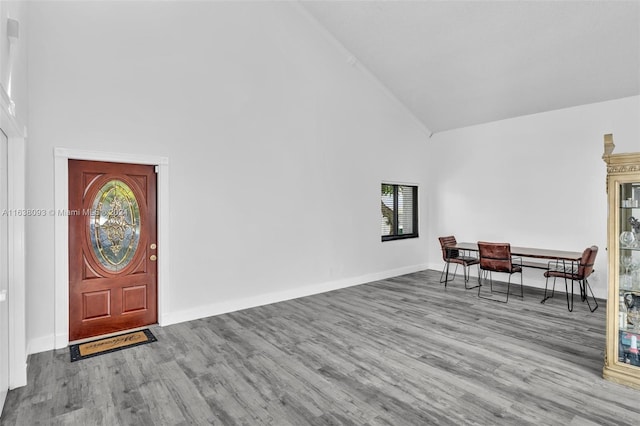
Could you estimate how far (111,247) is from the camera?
153 inches

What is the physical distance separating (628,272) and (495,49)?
3506 millimetres

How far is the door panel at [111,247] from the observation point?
3674mm

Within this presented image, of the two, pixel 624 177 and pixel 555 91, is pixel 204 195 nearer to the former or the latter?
pixel 624 177

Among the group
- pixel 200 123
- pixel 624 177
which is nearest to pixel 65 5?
pixel 200 123

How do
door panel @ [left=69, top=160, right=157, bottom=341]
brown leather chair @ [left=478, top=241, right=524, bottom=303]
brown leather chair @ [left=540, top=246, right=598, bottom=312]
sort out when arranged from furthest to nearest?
brown leather chair @ [left=478, top=241, right=524, bottom=303] < brown leather chair @ [left=540, top=246, right=598, bottom=312] < door panel @ [left=69, top=160, right=157, bottom=341]

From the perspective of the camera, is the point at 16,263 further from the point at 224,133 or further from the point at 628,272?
the point at 628,272

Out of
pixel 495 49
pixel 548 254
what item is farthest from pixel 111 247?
pixel 548 254

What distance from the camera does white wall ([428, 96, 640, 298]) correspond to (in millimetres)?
5297

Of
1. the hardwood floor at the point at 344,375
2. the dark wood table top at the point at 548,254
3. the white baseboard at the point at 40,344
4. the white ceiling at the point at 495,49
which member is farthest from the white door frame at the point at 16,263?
the dark wood table top at the point at 548,254

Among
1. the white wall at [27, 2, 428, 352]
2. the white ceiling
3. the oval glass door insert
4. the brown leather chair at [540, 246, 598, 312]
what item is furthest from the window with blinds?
the oval glass door insert

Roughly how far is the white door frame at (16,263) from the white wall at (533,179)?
6.90 m

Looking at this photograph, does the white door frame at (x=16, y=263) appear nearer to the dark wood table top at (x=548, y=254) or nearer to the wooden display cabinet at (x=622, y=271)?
the wooden display cabinet at (x=622, y=271)

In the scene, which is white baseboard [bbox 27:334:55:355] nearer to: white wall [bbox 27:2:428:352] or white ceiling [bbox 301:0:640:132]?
white wall [bbox 27:2:428:352]

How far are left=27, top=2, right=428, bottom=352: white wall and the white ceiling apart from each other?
640 mm
